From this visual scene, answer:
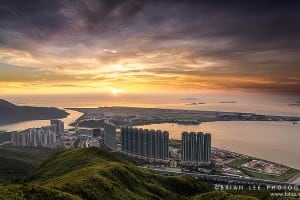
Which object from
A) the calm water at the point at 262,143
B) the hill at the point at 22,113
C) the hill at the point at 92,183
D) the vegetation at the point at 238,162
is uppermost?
the hill at the point at 22,113

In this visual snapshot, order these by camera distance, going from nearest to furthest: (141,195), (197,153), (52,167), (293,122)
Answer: (141,195) < (52,167) < (197,153) < (293,122)

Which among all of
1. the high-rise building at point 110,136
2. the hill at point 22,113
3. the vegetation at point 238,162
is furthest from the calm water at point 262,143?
the hill at point 22,113

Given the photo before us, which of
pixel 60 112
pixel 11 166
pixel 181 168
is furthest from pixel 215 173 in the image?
pixel 60 112

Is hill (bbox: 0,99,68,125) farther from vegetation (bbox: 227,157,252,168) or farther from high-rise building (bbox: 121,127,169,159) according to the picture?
vegetation (bbox: 227,157,252,168)

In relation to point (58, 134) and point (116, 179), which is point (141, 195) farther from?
point (58, 134)

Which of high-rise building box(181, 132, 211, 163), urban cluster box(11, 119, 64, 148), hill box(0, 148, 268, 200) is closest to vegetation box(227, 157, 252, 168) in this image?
high-rise building box(181, 132, 211, 163)

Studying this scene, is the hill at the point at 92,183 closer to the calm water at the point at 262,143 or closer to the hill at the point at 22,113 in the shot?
the calm water at the point at 262,143
